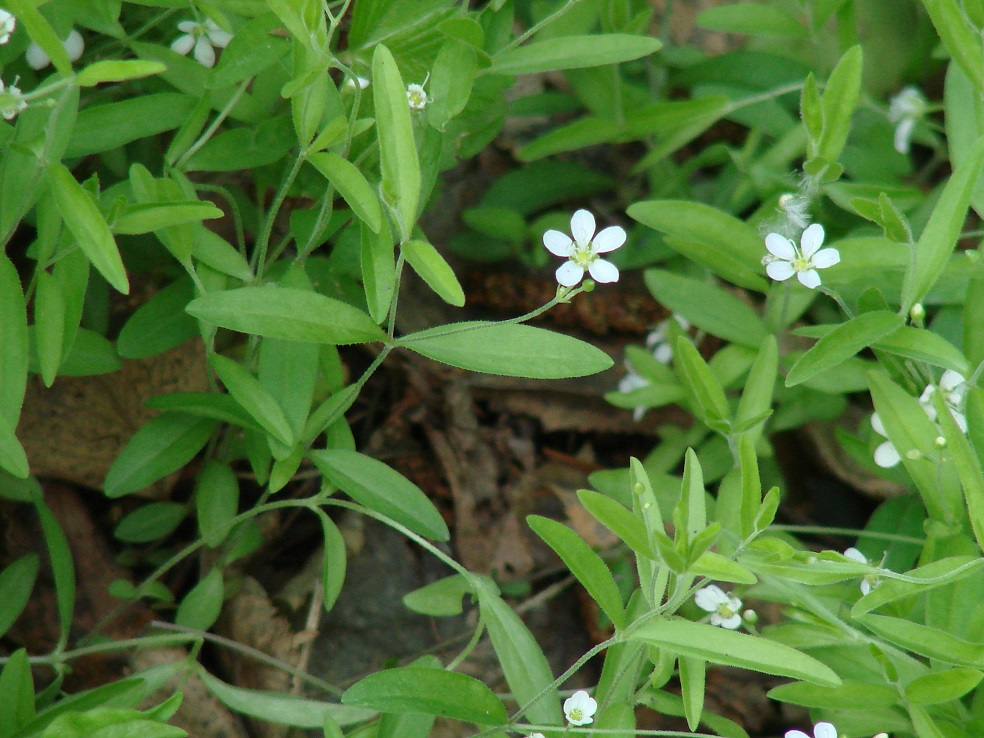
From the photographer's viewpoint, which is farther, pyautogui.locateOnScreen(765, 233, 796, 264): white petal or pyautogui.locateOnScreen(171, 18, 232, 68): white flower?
pyautogui.locateOnScreen(171, 18, 232, 68): white flower

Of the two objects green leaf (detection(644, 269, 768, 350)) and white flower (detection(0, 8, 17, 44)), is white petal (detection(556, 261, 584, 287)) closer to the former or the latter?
green leaf (detection(644, 269, 768, 350))

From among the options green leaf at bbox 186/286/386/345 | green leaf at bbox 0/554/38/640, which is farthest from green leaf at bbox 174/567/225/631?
green leaf at bbox 186/286/386/345

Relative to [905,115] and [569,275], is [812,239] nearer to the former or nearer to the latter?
[569,275]

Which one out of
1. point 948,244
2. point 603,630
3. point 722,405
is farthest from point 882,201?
point 603,630

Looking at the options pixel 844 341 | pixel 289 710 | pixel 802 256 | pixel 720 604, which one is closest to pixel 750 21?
pixel 802 256

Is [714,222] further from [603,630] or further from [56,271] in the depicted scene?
[56,271]

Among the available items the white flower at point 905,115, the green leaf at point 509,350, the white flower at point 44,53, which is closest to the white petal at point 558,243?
the green leaf at point 509,350
